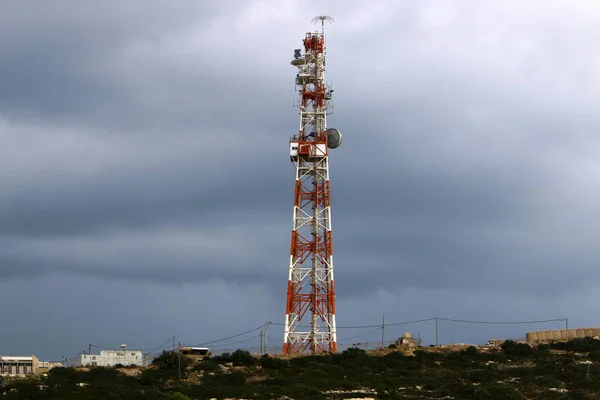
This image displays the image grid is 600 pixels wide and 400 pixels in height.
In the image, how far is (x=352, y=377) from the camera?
2500 inches

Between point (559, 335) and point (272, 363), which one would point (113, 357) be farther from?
point (559, 335)

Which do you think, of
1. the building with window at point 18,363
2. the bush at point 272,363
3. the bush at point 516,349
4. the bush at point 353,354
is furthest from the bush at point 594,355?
the building with window at point 18,363

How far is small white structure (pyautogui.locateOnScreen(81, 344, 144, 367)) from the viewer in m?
83.3

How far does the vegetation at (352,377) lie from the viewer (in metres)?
56.6

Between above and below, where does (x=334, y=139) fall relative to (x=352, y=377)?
above

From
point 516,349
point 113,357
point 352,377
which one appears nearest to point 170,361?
point 352,377

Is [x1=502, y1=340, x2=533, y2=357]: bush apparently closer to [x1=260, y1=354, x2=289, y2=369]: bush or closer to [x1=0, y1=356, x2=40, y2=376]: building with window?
[x1=260, y1=354, x2=289, y2=369]: bush

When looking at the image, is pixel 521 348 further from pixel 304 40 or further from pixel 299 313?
pixel 304 40

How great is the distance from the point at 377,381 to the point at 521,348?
18.1 m

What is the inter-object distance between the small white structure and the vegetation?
15.1m

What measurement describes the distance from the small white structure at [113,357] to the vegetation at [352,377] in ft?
49.5

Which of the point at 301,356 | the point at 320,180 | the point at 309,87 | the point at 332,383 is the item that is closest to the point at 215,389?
the point at 332,383

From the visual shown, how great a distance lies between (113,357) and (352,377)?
29871 mm

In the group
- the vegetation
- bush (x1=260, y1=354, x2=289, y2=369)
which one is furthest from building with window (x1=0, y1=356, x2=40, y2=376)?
bush (x1=260, y1=354, x2=289, y2=369)
